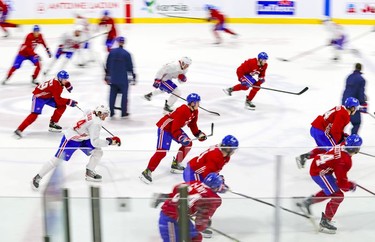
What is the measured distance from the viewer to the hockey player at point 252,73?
361 inches

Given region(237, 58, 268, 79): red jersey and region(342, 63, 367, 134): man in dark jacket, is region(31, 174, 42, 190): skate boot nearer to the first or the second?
region(342, 63, 367, 134): man in dark jacket

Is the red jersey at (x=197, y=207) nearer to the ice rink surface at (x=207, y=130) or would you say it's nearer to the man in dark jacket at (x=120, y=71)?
the ice rink surface at (x=207, y=130)

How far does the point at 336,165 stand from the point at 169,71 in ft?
12.7

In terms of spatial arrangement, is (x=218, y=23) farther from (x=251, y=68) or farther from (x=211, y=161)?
(x=211, y=161)

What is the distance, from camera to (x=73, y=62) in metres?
12.2

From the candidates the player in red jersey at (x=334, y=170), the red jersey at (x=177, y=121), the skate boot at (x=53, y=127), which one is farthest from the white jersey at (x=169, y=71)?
the player in red jersey at (x=334, y=170)

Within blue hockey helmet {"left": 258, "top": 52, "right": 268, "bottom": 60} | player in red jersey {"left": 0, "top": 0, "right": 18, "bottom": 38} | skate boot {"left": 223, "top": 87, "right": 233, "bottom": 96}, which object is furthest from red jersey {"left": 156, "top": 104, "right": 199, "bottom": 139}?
player in red jersey {"left": 0, "top": 0, "right": 18, "bottom": 38}

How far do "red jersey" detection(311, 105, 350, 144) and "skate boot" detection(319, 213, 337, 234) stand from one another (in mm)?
2081

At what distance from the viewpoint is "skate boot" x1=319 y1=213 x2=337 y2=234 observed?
459 cm

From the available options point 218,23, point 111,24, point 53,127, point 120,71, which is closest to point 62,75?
point 53,127

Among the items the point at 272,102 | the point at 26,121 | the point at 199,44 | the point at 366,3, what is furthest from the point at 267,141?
the point at 366,3

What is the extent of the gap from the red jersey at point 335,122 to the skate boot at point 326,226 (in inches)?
81.9

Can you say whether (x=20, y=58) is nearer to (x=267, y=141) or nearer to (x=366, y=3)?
(x=267, y=141)

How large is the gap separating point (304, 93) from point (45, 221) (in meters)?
6.74
